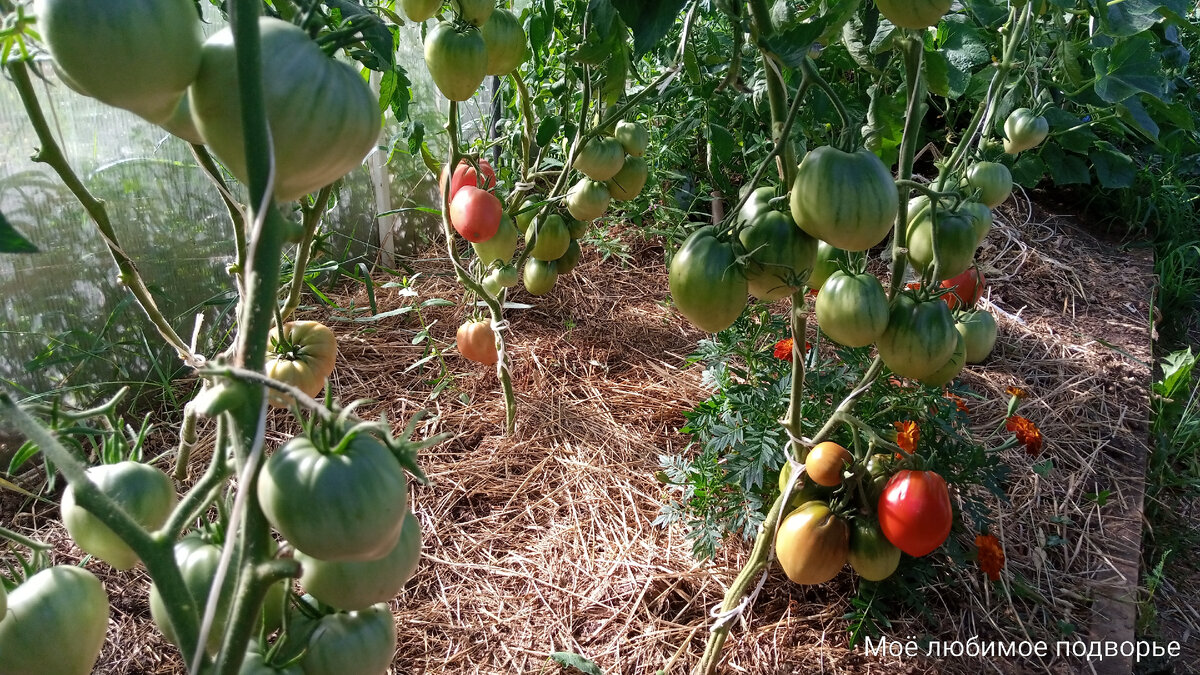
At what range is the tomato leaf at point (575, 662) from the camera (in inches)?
49.1

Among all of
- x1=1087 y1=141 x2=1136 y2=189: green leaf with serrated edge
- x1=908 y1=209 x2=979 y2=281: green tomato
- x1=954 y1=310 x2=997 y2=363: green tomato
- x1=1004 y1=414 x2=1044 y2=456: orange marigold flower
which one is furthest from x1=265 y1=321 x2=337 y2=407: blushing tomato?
x1=1087 y1=141 x2=1136 y2=189: green leaf with serrated edge

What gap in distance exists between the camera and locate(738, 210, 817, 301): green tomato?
80 cm

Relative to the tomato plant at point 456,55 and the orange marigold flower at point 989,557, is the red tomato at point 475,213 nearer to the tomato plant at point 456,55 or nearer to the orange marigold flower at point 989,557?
the tomato plant at point 456,55

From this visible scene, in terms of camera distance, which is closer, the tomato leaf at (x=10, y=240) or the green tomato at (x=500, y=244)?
the tomato leaf at (x=10, y=240)

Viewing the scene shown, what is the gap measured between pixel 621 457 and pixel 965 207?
0.98 m

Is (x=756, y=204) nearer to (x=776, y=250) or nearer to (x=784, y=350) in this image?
(x=776, y=250)

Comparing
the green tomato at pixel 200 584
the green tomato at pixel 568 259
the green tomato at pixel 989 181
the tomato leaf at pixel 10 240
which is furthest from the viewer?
the green tomato at pixel 568 259

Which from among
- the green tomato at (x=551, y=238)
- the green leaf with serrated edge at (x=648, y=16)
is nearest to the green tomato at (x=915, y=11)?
the green leaf with serrated edge at (x=648, y=16)

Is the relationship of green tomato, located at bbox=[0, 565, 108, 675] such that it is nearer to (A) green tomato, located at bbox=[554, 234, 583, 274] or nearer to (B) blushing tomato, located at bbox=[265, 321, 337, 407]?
(B) blushing tomato, located at bbox=[265, 321, 337, 407]

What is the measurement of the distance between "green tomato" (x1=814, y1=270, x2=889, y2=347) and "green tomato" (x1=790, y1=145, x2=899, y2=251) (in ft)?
0.47

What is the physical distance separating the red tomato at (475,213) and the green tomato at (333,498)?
3.66 ft

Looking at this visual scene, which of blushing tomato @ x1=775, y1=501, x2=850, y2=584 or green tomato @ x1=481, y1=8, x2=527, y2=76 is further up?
green tomato @ x1=481, y1=8, x2=527, y2=76

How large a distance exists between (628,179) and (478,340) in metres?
0.46

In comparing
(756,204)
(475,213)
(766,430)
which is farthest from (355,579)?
(475,213)
